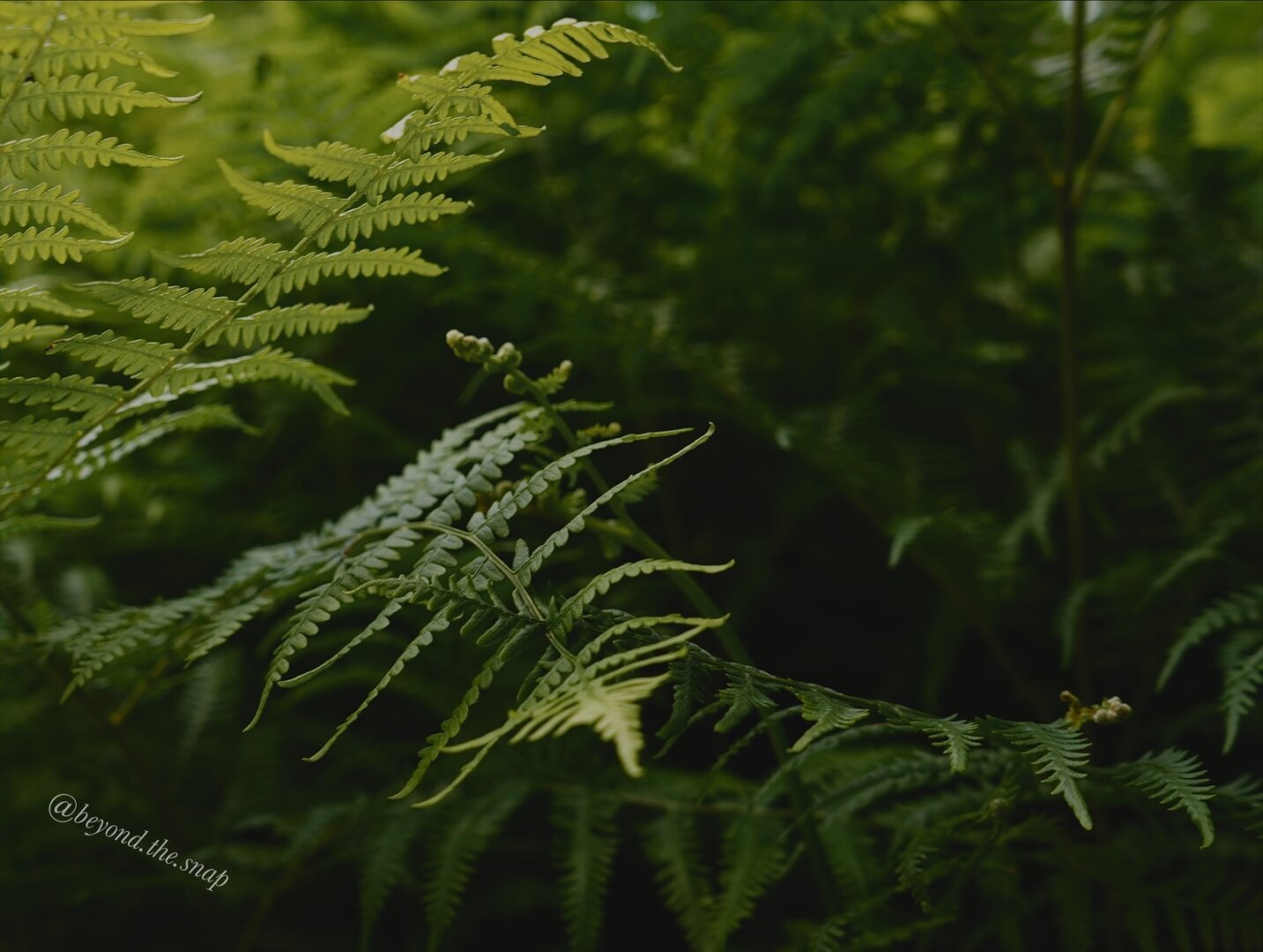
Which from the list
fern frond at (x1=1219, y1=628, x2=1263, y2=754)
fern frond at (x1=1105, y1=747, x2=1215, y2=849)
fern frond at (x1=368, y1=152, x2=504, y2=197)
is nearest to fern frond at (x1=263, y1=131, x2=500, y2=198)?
fern frond at (x1=368, y1=152, x2=504, y2=197)

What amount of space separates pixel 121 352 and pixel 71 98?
195 millimetres

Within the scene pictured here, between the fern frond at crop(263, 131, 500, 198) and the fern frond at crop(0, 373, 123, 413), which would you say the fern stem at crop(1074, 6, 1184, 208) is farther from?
the fern frond at crop(0, 373, 123, 413)

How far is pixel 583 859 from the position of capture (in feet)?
3.54

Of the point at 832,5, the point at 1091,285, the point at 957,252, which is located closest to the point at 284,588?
the point at 832,5

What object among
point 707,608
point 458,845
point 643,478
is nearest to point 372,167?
point 643,478

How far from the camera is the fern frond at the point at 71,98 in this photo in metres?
0.71

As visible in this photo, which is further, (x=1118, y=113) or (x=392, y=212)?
(x=1118, y=113)

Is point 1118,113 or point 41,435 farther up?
point 1118,113

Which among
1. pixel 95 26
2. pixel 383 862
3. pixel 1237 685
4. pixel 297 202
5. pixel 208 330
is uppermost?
pixel 95 26

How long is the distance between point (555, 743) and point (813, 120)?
99cm

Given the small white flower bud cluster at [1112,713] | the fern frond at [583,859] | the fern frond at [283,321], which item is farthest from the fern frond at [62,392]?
the small white flower bud cluster at [1112,713]

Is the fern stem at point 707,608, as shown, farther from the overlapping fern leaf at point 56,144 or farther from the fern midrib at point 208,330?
the overlapping fern leaf at point 56,144

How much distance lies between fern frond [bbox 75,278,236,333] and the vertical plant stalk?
1.00 m

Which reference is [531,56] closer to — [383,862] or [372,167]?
[372,167]
